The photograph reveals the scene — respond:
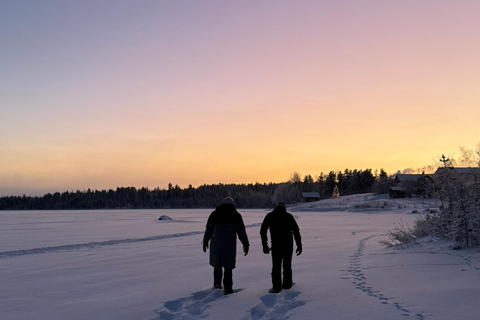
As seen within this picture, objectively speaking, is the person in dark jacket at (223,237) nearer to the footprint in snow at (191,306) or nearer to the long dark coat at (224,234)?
the long dark coat at (224,234)

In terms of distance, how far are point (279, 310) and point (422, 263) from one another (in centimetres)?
544

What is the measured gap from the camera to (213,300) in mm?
7621

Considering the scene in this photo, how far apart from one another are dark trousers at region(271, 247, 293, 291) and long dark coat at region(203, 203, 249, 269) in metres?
0.70

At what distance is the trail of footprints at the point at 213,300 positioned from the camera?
643cm

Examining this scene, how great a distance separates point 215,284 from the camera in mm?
8703

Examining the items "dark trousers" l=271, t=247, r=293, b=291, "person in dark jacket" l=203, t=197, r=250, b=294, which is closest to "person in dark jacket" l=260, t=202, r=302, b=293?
"dark trousers" l=271, t=247, r=293, b=291

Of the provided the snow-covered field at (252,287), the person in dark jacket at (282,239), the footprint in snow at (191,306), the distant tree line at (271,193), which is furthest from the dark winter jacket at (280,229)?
the distant tree line at (271,193)

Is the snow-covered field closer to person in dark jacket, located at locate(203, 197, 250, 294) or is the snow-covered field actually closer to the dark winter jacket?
person in dark jacket, located at locate(203, 197, 250, 294)

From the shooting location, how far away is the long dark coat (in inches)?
340

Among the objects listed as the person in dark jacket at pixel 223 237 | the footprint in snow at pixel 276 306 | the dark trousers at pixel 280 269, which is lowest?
the footprint in snow at pixel 276 306

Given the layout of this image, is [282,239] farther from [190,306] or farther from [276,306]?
[190,306]

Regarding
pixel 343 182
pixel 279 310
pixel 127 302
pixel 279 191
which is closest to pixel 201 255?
pixel 127 302

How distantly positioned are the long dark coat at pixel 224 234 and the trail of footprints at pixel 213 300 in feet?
2.43

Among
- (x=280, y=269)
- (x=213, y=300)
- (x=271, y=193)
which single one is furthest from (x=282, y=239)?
(x=271, y=193)
